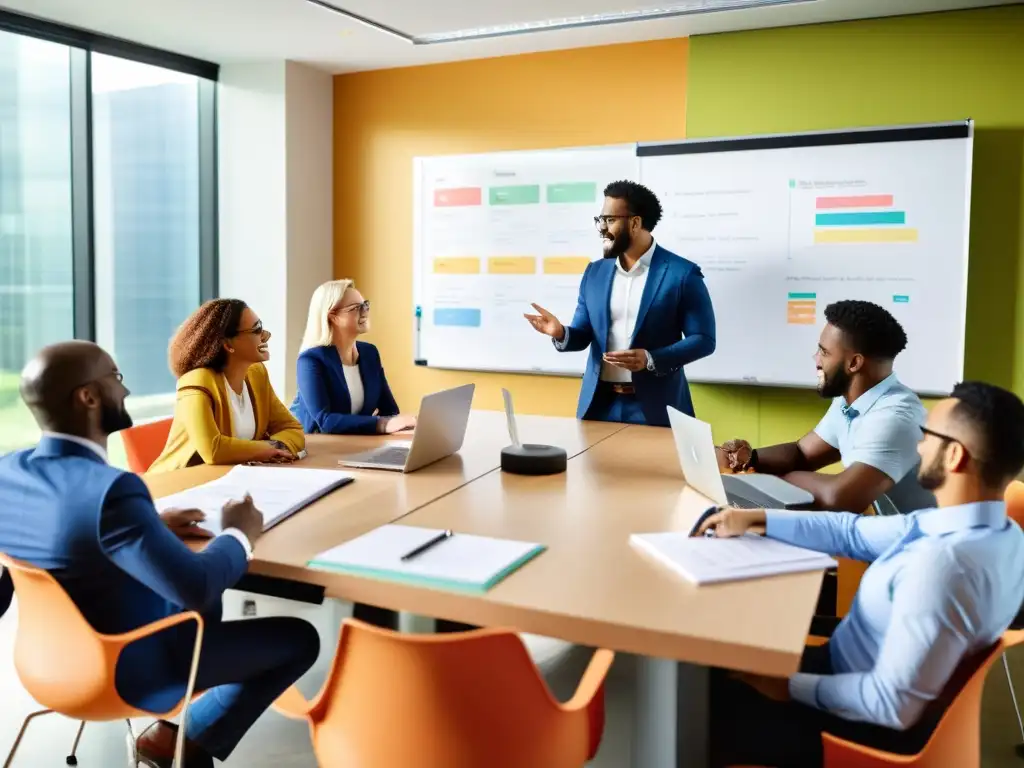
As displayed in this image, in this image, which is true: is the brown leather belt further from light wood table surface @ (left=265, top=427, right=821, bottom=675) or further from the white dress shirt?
the white dress shirt

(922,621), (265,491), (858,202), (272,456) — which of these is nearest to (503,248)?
(858,202)

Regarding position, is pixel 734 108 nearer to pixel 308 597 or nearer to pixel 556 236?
pixel 556 236

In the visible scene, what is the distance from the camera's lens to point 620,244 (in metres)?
3.95

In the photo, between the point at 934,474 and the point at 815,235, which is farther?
the point at 815,235

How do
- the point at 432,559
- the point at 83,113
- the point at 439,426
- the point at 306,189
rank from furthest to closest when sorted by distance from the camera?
1. the point at 306,189
2. the point at 83,113
3. the point at 439,426
4. the point at 432,559

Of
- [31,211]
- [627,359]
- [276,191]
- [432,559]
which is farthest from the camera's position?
[276,191]

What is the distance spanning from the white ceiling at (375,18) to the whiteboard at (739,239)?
1.84 ft

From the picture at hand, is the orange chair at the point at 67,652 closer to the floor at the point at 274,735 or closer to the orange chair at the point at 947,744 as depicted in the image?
the floor at the point at 274,735

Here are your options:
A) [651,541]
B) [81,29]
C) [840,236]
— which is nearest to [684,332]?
[840,236]

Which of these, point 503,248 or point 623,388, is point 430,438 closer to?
point 623,388

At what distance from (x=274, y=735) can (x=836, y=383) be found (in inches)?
78.0

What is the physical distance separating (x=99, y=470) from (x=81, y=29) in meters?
3.92

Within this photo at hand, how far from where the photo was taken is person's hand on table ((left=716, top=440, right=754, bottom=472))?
2965mm

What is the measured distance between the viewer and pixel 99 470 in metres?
1.76
